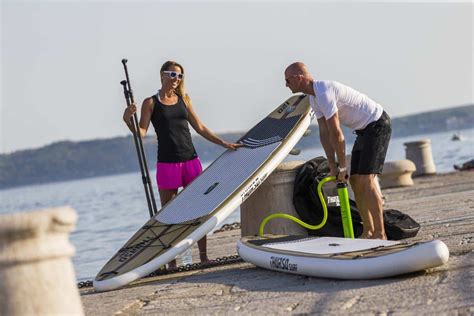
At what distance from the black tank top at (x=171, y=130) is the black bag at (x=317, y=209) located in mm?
1323

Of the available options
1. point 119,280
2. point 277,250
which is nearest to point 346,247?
point 277,250

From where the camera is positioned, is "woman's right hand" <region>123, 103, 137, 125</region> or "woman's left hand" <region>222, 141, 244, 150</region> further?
"woman's left hand" <region>222, 141, 244, 150</region>

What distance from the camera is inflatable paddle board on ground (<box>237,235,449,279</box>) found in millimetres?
7473

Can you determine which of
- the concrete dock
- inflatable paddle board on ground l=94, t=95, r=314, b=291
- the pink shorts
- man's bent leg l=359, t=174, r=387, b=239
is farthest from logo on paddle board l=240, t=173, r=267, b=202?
man's bent leg l=359, t=174, r=387, b=239

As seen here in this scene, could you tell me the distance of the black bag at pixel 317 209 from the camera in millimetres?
10297

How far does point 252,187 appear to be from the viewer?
10.1 m

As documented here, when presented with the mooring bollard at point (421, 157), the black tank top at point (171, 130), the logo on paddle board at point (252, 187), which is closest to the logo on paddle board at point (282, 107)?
the logo on paddle board at point (252, 187)

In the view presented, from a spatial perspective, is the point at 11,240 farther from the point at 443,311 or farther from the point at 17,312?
the point at 443,311

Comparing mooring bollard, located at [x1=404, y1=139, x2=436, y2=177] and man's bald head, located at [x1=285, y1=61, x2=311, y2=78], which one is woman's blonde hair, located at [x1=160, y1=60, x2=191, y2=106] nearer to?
man's bald head, located at [x1=285, y1=61, x2=311, y2=78]

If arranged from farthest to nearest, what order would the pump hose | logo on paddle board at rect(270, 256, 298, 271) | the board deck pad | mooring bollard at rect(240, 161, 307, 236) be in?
mooring bollard at rect(240, 161, 307, 236), the pump hose, logo on paddle board at rect(270, 256, 298, 271), the board deck pad

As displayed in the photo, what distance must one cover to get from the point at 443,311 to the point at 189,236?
3.56 metres

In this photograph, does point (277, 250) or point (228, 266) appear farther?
point (228, 266)

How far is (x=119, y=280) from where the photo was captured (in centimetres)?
890

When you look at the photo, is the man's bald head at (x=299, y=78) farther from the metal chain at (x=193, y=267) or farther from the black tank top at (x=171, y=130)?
the metal chain at (x=193, y=267)
